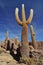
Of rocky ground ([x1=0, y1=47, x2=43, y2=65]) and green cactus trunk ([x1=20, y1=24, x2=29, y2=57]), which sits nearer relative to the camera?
rocky ground ([x1=0, y1=47, x2=43, y2=65])

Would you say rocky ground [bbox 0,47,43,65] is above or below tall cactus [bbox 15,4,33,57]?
below

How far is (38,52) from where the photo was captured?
71.1 feet

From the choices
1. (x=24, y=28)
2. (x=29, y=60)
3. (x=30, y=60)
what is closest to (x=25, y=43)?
(x=24, y=28)

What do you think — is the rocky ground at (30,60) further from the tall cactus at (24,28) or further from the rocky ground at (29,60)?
the tall cactus at (24,28)

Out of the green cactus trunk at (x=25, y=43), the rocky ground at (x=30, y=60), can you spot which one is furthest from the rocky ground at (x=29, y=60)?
the green cactus trunk at (x=25, y=43)

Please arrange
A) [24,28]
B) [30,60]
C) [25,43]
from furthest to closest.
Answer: [24,28]
[25,43]
[30,60]

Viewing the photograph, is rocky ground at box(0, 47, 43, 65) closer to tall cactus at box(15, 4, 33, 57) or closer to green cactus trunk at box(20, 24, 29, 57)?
green cactus trunk at box(20, 24, 29, 57)

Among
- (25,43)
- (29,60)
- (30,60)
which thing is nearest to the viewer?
(30,60)

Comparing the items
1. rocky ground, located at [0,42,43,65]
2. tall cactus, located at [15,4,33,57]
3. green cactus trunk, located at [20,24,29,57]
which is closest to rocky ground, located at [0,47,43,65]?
rocky ground, located at [0,42,43,65]

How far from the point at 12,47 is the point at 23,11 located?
6.28 metres

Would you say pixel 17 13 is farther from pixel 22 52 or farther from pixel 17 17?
pixel 22 52

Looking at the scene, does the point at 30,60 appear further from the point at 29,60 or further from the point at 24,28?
the point at 24,28

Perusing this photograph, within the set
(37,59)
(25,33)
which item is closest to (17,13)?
(25,33)

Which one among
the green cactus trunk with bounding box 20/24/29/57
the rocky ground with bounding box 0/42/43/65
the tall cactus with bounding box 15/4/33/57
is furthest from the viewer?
the tall cactus with bounding box 15/4/33/57
